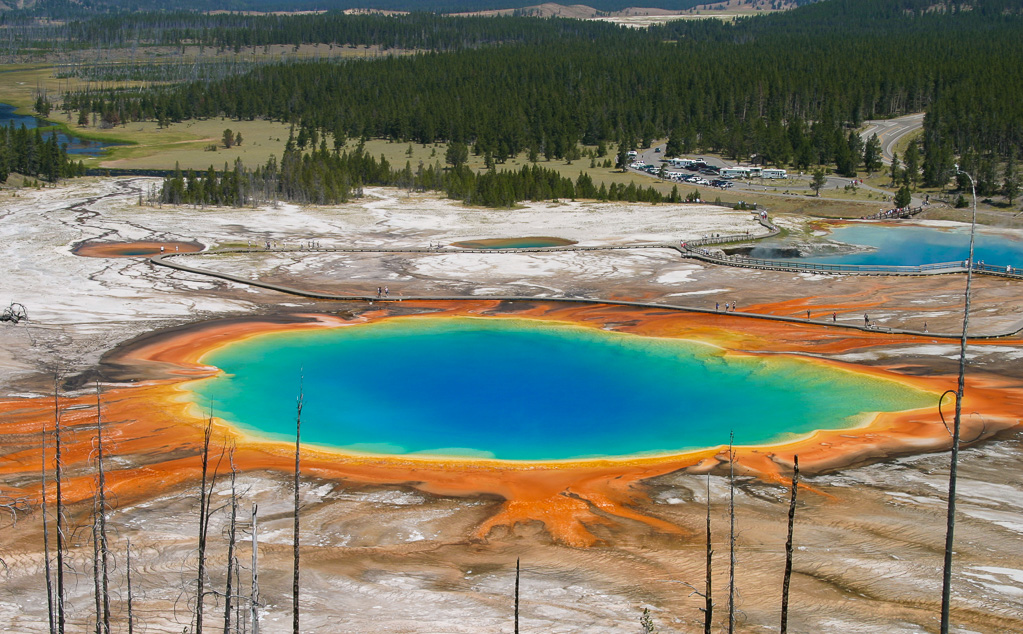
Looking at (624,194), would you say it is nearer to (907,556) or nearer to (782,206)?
(782,206)

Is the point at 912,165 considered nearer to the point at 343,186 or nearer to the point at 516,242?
the point at 516,242

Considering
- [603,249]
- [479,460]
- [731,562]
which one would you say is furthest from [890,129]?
[731,562]

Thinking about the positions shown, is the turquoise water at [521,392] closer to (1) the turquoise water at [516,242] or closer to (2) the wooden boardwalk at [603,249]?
(2) the wooden boardwalk at [603,249]

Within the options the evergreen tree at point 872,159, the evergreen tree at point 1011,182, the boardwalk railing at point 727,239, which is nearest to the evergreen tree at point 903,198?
the evergreen tree at point 1011,182

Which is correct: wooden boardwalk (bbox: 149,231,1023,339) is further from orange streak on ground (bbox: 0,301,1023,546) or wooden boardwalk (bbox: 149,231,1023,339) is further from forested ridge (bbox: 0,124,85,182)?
forested ridge (bbox: 0,124,85,182)

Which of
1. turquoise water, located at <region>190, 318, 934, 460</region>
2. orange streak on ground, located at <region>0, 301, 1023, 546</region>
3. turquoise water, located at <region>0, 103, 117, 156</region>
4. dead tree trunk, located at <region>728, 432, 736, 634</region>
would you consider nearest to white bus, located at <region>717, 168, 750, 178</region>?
turquoise water, located at <region>190, 318, 934, 460</region>
